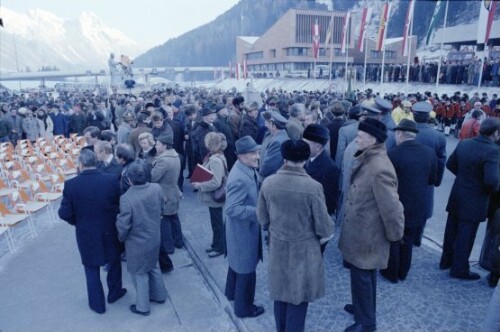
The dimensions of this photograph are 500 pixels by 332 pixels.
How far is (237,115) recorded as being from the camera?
7992 millimetres

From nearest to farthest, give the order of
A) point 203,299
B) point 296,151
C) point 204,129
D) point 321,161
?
1. point 296,151
2. point 321,161
3. point 203,299
4. point 204,129

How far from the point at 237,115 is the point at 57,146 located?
614 centimetres

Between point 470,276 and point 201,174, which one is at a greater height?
point 201,174

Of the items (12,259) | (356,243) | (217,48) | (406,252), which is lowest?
(12,259)

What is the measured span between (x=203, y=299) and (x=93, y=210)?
5.35 ft

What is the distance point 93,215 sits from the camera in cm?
371

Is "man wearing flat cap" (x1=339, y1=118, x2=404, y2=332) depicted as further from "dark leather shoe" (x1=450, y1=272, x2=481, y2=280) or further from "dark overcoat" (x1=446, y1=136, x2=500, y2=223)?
"dark leather shoe" (x1=450, y1=272, x2=481, y2=280)

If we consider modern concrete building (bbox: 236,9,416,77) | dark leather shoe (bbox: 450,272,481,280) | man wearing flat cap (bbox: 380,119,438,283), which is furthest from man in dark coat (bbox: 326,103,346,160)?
modern concrete building (bbox: 236,9,416,77)

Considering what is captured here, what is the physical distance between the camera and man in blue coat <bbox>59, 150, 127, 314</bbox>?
3.62m

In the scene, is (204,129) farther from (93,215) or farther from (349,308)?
(349,308)

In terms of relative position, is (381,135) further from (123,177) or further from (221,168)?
(123,177)

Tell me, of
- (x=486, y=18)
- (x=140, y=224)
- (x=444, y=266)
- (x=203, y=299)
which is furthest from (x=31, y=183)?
(x=486, y=18)

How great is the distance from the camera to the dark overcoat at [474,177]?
380cm

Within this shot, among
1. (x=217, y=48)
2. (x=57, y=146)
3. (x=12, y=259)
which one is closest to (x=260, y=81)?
(x=57, y=146)
